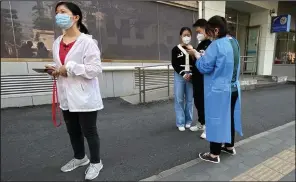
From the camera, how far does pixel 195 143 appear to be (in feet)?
10.8

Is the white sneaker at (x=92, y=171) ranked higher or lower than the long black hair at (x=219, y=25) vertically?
lower

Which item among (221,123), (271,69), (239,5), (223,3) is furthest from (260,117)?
(271,69)

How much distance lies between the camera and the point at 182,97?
3635mm

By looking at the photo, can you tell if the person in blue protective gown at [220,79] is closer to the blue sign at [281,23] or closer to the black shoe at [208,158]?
the black shoe at [208,158]

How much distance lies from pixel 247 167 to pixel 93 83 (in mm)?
2001

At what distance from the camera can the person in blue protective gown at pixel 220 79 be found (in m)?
2.35

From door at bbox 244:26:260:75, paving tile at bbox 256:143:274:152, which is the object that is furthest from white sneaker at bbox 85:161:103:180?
door at bbox 244:26:260:75

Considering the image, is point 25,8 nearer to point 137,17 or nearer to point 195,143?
point 137,17

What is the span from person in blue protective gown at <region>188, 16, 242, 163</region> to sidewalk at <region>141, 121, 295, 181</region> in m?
0.29

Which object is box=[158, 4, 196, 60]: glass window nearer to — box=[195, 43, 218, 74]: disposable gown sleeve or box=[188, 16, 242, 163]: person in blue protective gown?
box=[188, 16, 242, 163]: person in blue protective gown

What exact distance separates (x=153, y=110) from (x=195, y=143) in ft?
6.52

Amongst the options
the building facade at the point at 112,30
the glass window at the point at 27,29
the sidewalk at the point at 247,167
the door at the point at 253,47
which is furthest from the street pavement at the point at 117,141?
the door at the point at 253,47

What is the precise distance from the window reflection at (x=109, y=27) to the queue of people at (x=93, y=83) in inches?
137

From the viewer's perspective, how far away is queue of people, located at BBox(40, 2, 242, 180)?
2.02m
